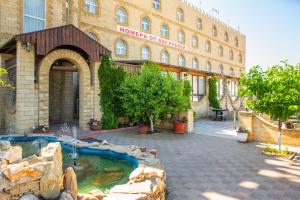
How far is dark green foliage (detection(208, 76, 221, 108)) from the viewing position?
22.1 m

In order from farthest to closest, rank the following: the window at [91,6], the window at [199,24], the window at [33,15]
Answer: the window at [199,24], the window at [91,6], the window at [33,15]

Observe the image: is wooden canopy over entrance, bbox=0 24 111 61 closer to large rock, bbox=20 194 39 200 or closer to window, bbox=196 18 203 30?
large rock, bbox=20 194 39 200

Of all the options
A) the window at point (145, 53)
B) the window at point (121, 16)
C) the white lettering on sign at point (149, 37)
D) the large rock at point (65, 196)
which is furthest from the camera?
the window at point (145, 53)

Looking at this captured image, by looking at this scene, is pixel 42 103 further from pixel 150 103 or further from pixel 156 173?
pixel 156 173

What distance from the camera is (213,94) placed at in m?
22.2

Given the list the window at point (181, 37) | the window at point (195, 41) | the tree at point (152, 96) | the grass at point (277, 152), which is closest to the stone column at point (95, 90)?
the tree at point (152, 96)

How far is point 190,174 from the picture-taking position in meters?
6.70

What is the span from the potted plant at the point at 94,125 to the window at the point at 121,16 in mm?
12526

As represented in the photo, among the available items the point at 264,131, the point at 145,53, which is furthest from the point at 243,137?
the point at 145,53

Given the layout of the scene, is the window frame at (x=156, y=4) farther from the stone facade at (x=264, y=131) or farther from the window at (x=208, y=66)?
the stone facade at (x=264, y=131)

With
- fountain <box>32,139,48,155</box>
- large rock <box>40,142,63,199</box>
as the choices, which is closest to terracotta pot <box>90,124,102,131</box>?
fountain <box>32,139,48,155</box>

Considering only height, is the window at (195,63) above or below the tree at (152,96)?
above

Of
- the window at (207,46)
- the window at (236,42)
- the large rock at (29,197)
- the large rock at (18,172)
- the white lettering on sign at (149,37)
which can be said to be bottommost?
the large rock at (29,197)

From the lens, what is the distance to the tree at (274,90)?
29.4ft
